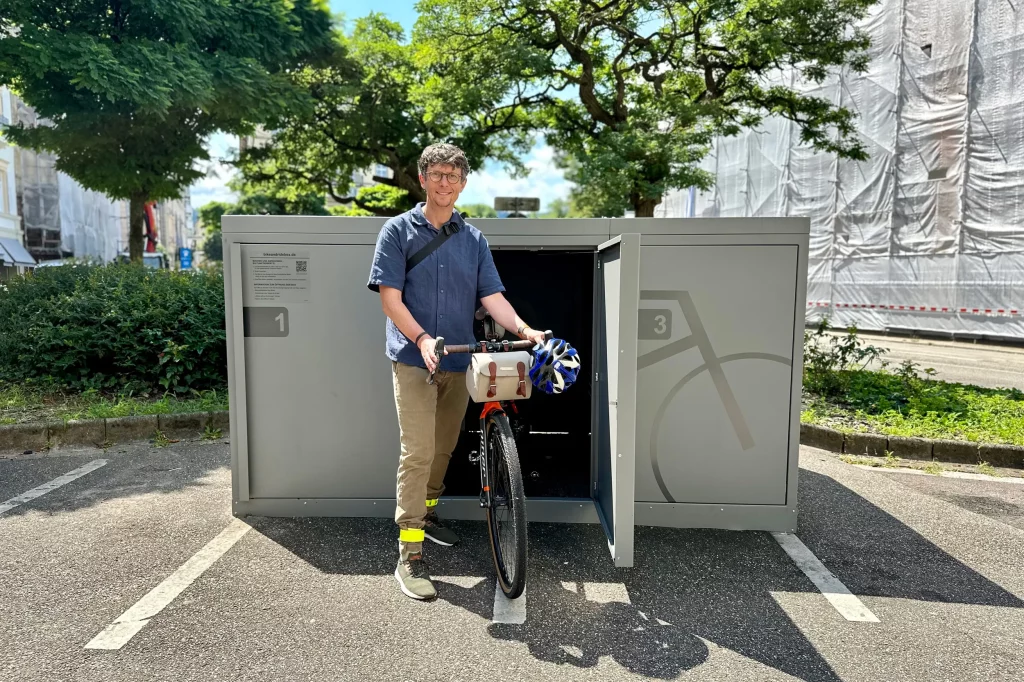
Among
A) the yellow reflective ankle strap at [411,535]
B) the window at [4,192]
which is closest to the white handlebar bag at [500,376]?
the yellow reflective ankle strap at [411,535]

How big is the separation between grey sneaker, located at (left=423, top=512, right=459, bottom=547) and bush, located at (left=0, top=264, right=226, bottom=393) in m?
4.05

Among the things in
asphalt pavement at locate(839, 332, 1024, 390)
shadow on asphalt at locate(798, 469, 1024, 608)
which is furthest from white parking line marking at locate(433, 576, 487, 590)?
asphalt pavement at locate(839, 332, 1024, 390)

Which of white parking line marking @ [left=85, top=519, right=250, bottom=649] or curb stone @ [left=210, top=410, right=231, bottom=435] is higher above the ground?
curb stone @ [left=210, top=410, right=231, bottom=435]

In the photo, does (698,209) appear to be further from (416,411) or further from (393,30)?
(416,411)

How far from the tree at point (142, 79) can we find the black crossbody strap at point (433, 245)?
9.78 meters

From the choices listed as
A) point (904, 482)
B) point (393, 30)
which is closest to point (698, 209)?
point (393, 30)

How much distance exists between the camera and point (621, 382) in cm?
280

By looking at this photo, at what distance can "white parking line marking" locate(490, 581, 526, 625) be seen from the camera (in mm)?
2797

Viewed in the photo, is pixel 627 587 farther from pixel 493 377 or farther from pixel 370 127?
pixel 370 127

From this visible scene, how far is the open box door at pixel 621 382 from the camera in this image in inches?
107

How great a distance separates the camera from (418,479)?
3062 millimetres

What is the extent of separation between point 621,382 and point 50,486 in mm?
3947

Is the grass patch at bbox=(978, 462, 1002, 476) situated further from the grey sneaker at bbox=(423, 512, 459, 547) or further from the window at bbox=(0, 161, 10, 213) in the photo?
the window at bbox=(0, 161, 10, 213)

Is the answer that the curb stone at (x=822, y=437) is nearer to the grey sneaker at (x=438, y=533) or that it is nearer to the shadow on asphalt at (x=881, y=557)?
the shadow on asphalt at (x=881, y=557)
